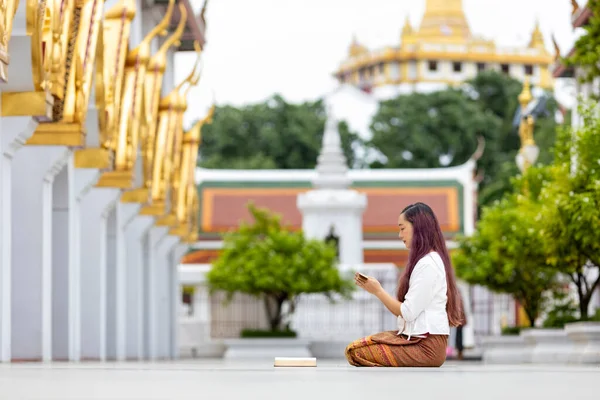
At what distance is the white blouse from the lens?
10422 mm

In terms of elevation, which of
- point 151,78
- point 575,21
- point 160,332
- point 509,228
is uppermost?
point 575,21

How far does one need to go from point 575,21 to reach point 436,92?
4250 cm

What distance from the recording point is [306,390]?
7090mm

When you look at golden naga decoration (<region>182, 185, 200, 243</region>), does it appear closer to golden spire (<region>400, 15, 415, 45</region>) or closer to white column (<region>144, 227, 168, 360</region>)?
white column (<region>144, 227, 168, 360</region>)

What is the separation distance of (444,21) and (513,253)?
318ft

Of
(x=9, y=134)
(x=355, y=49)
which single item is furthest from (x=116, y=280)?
(x=355, y=49)

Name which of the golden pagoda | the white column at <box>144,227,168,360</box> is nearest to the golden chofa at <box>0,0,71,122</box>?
the white column at <box>144,227,168,360</box>

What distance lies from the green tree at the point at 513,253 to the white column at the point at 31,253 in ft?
32.7

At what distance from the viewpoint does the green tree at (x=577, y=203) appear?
19.5 m

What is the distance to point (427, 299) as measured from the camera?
10461 mm

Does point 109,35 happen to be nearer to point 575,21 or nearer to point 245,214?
point 575,21

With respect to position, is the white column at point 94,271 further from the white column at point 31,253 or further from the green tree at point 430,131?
the green tree at point 430,131

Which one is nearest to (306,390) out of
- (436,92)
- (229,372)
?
(229,372)

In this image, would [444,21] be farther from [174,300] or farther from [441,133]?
[174,300]
